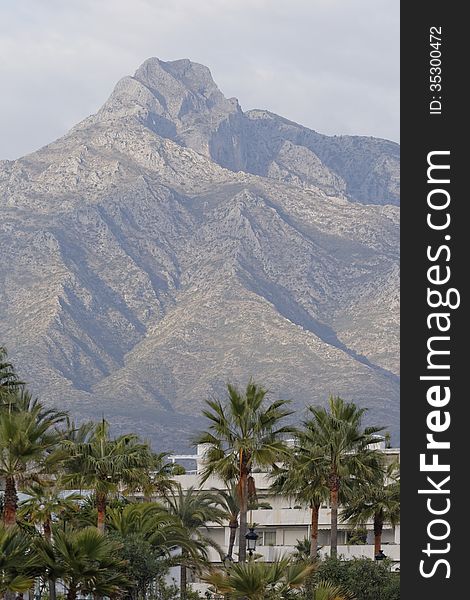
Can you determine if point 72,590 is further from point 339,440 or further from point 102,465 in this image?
point 339,440

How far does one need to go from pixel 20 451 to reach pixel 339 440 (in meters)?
17.2

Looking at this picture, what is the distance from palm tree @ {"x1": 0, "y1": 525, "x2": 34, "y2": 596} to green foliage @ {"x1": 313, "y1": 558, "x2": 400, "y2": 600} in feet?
56.2

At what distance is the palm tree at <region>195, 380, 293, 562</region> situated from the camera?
149 ft

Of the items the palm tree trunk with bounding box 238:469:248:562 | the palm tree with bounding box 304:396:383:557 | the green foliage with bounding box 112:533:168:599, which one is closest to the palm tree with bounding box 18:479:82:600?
the green foliage with bounding box 112:533:168:599

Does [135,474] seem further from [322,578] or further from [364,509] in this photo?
[364,509]

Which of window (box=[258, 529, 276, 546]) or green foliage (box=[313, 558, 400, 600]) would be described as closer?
green foliage (box=[313, 558, 400, 600])

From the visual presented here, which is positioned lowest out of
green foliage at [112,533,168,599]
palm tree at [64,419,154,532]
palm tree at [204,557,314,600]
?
palm tree at [204,557,314,600]

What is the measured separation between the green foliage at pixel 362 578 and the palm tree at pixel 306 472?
2116mm

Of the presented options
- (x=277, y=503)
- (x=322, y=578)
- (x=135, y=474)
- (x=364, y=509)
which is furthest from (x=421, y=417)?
(x=277, y=503)

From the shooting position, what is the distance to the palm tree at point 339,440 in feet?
159

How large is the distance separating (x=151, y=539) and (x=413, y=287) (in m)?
30.7

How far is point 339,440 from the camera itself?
48469 mm

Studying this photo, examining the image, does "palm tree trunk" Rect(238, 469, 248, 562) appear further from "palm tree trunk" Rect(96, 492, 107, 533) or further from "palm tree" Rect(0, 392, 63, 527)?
"palm tree" Rect(0, 392, 63, 527)

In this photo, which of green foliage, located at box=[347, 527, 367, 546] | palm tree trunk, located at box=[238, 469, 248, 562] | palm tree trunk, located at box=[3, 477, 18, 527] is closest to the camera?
palm tree trunk, located at box=[3, 477, 18, 527]
